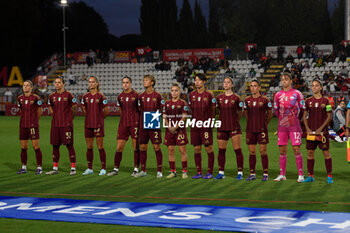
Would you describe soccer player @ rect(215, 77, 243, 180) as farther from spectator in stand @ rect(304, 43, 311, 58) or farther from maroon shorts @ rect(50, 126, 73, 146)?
spectator in stand @ rect(304, 43, 311, 58)

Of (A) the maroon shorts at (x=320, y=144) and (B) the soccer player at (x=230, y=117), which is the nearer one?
(A) the maroon shorts at (x=320, y=144)

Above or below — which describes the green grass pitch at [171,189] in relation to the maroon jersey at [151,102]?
below

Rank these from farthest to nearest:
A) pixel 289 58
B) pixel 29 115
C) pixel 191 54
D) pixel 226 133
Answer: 1. pixel 191 54
2. pixel 289 58
3. pixel 29 115
4. pixel 226 133

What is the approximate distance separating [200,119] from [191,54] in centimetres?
3069

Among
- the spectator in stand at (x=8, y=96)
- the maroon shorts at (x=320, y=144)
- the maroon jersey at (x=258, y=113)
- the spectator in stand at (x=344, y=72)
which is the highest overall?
the spectator in stand at (x=344, y=72)

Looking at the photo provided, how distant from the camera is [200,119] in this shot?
963 centimetres

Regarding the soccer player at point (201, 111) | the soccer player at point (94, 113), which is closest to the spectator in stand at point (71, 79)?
the soccer player at point (94, 113)

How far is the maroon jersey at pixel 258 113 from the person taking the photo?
367 inches

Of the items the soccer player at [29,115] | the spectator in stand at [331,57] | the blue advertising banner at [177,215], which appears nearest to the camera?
the blue advertising banner at [177,215]

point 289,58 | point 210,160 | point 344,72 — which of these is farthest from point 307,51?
point 210,160

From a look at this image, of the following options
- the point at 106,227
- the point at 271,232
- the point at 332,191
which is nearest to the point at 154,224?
the point at 106,227

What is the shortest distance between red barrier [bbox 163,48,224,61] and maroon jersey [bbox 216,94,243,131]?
29.8m

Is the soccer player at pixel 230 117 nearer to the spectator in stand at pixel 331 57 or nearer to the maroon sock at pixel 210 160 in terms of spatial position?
the maroon sock at pixel 210 160

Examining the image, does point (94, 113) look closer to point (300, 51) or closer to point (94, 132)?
point (94, 132)
